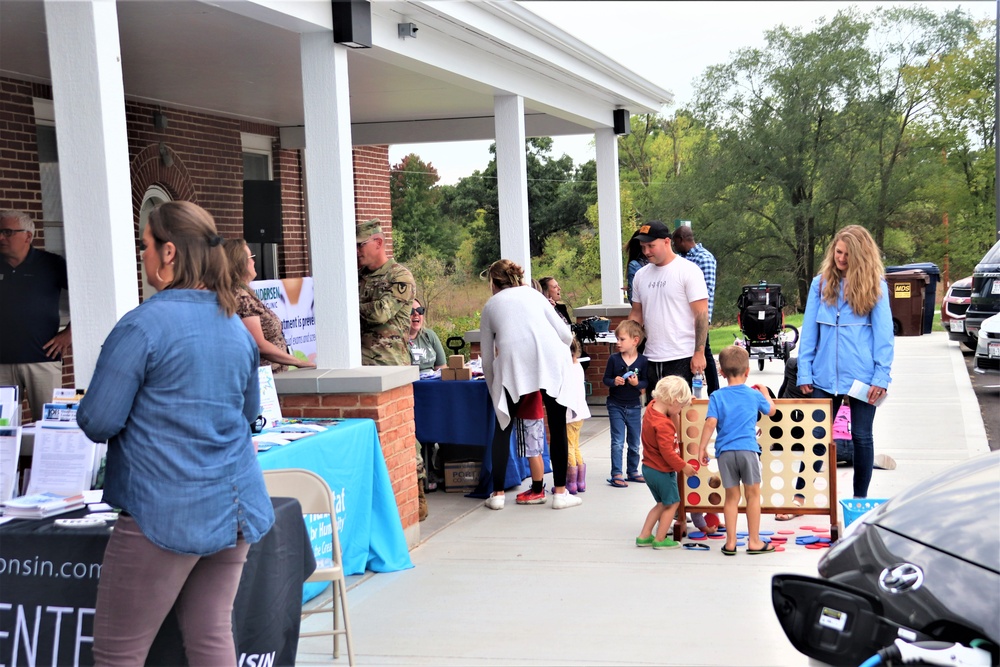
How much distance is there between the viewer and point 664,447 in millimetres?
6012

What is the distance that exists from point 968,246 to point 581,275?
12.7 m

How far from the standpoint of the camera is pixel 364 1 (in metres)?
6.41

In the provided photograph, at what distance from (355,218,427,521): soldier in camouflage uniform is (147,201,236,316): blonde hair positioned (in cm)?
375

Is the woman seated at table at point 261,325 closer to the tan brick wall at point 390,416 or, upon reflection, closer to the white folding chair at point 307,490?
the tan brick wall at point 390,416

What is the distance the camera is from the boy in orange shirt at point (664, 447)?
237 inches

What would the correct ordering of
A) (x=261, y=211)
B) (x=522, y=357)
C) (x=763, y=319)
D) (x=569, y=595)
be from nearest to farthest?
(x=569, y=595)
(x=522, y=357)
(x=261, y=211)
(x=763, y=319)

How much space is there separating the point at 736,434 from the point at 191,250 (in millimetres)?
3673

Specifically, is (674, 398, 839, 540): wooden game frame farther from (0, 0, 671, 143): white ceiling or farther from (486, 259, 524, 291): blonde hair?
(0, 0, 671, 143): white ceiling

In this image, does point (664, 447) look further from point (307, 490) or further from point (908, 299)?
point (908, 299)

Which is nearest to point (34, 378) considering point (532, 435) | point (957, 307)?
point (532, 435)

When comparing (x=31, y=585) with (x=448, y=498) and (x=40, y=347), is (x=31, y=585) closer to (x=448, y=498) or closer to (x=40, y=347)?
(x=40, y=347)

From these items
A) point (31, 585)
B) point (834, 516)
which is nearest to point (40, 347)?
point (31, 585)

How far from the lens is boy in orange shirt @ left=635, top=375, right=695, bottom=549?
6.02 metres

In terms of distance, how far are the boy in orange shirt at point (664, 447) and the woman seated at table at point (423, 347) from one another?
2.93m
